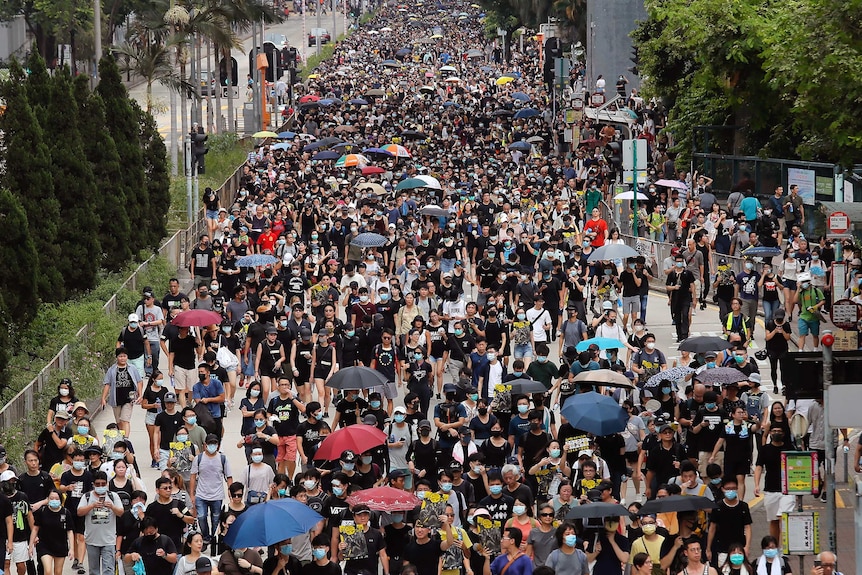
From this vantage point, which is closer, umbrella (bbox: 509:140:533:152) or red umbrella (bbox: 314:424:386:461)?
red umbrella (bbox: 314:424:386:461)

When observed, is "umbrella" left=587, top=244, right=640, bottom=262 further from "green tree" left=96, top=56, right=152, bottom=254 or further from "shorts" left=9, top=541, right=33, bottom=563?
"shorts" left=9, top=541, right=33, bottom=563

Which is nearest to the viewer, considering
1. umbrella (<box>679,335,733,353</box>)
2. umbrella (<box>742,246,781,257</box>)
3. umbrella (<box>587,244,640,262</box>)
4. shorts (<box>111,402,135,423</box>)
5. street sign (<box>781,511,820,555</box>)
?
street sign (<box>781,511,820,555</box>)

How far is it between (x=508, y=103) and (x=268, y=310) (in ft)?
146

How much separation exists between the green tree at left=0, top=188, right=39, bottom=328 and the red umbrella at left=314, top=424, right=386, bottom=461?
25.9 feet

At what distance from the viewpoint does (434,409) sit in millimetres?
20359

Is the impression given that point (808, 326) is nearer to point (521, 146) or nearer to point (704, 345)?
point (704, 345)

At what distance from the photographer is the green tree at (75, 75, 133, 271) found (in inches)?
1150

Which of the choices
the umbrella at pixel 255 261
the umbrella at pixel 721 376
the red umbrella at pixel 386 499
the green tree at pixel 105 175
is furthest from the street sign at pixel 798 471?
the green tree at pixel 105 175

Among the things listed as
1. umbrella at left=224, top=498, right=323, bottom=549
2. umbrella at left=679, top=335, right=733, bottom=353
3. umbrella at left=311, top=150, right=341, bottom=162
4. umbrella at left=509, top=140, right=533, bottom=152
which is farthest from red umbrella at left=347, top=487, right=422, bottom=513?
umbrella at left=509, top=140, right=533, bottom=152

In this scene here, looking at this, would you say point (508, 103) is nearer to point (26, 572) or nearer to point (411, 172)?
point (411, 172)

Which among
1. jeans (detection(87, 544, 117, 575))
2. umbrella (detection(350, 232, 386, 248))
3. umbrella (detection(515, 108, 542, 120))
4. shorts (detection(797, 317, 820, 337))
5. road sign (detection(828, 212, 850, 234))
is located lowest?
jeans (detection(87, 544, 117, 575))

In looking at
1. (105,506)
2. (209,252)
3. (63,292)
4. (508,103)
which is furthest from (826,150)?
(508,103)

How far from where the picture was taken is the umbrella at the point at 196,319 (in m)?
21.2

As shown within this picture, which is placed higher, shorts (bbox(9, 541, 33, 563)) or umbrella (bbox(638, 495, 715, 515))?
umbrella (bbox(638, 495, 715, 515))
